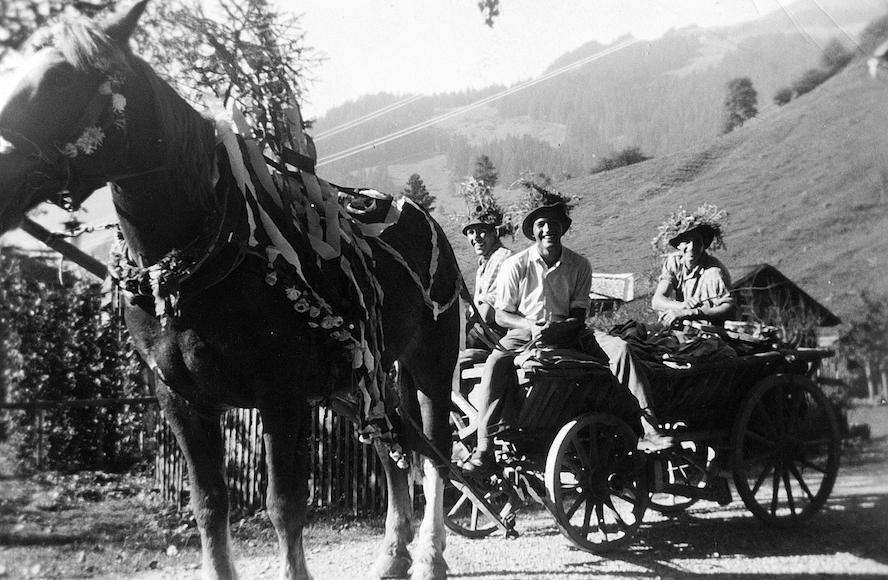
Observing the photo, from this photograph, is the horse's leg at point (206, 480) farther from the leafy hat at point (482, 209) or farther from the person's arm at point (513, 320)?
the leafy hat at point (482, 209)

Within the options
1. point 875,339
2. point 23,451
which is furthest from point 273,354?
point 875,339

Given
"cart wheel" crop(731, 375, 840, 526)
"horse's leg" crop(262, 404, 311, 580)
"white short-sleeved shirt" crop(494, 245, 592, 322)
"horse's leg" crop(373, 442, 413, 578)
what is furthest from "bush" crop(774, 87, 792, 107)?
"horse's leg" crop(262, 404, 311, 580)

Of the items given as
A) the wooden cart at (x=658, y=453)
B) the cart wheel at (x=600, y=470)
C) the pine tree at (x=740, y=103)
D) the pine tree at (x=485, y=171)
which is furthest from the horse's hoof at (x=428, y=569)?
the pine tree at (x=740, y=103)

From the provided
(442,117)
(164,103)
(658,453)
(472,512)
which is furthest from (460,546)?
(164,103)

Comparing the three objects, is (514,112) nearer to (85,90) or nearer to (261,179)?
(261,179)

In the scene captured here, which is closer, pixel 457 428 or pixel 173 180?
pixel 173 180

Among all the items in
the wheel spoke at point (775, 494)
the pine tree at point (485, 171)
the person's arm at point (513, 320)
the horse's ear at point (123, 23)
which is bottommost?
the wheel spoke at point (775, 494)

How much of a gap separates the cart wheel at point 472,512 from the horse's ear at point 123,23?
273cm

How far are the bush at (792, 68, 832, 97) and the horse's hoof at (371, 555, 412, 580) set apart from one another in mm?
3238

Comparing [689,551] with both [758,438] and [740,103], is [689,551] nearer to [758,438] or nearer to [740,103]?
[758,438]

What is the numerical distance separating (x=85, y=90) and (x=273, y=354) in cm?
111

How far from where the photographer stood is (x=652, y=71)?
18.1ft

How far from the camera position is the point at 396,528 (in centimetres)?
388

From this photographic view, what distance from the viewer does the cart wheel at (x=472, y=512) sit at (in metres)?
4.07
